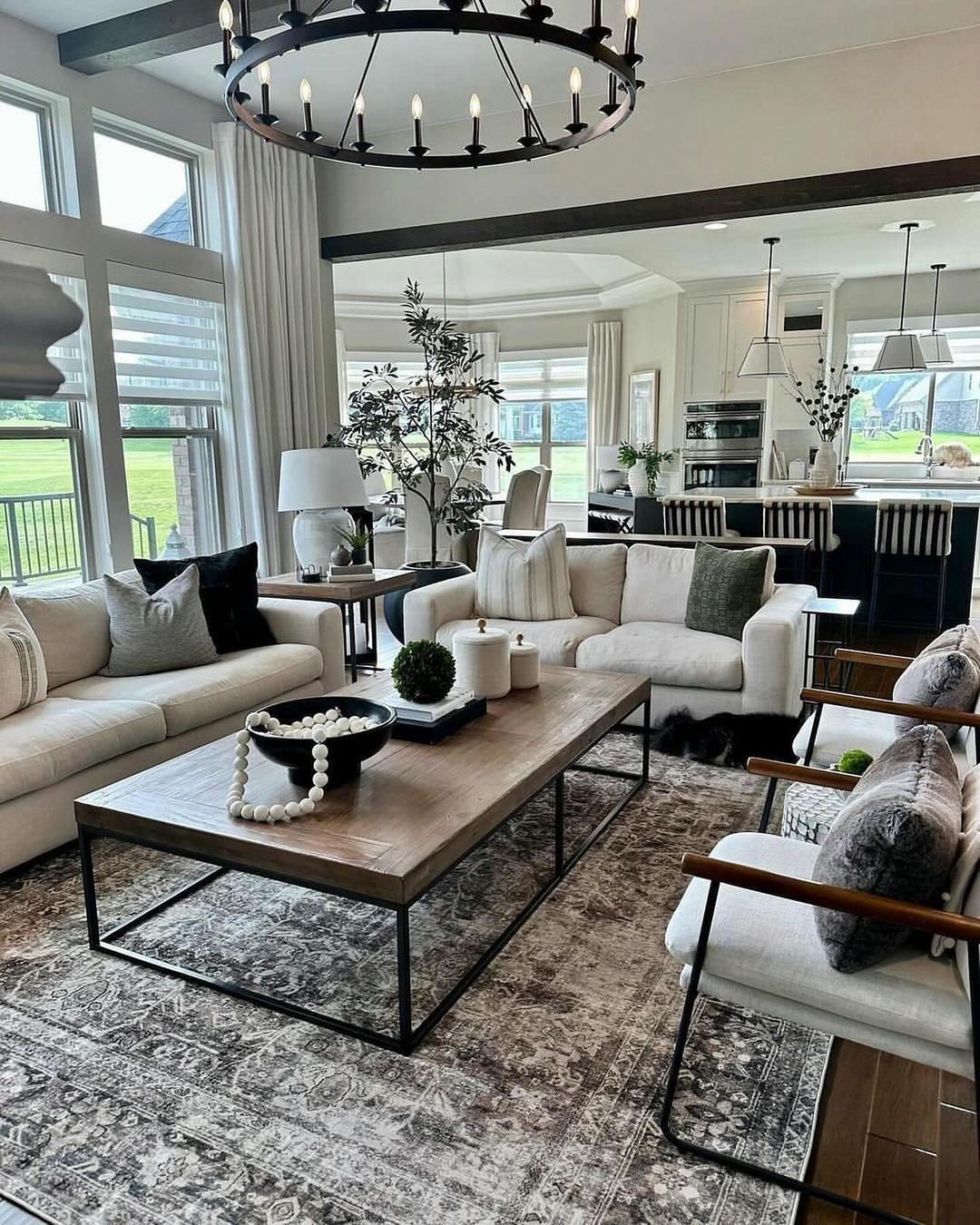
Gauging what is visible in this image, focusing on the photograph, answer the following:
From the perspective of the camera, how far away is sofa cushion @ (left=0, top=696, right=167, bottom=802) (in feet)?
8.96

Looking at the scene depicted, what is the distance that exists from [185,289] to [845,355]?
670 centimetres

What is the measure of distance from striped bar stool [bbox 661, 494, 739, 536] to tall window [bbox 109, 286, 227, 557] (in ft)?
9.85

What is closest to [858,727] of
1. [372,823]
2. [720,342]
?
[372,823]

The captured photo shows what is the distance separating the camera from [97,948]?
2.41 metres

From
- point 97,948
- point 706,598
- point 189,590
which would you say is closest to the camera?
point 97,948

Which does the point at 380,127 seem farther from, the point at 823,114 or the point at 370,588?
the point at 370,588

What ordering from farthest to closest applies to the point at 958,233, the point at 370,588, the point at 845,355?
the point at 845,355 < the point at 958,233 < the point at 370,588

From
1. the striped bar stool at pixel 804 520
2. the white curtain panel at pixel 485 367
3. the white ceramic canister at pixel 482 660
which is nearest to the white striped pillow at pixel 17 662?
the white ceramic canister at pixel 482 660

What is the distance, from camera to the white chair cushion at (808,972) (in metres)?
1.51

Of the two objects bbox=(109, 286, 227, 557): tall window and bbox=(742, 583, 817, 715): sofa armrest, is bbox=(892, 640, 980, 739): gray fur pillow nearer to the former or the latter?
bbox=(742, 583, 817, 715): sofa armrest

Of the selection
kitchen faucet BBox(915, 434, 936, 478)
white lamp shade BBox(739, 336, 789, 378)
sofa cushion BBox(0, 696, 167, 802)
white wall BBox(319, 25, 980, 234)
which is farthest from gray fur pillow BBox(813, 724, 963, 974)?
kitchen faucet BBox(915, 434, 936, 478)

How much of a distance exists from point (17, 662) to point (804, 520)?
15.6ft

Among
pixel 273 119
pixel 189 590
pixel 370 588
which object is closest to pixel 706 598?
pixel 370 588

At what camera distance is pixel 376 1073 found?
1931mm
